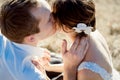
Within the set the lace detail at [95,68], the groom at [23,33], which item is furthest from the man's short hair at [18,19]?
the lace detail at [95,68]

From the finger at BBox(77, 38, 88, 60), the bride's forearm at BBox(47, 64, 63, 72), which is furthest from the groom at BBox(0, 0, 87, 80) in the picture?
the bride's forearm at BBox(47, 64, 63, 72)

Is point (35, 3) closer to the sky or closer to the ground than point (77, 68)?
closer to the sky

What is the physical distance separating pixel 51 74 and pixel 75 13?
893 mm

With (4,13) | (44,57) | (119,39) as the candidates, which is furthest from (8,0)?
(119,39)

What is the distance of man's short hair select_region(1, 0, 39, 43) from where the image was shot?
3.00 m

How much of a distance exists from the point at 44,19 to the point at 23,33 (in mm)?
183

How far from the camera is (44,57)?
11.1 feet

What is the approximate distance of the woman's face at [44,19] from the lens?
3057 millimetres

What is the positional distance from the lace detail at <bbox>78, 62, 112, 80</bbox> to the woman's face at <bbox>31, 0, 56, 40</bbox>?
1.12 ft

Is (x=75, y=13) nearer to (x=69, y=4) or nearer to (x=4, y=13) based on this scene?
(x=69, y=4)

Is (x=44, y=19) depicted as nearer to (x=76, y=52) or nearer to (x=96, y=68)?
(x=76, y=52)

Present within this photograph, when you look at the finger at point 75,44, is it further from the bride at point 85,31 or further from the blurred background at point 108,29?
the blurred background at point 108,29

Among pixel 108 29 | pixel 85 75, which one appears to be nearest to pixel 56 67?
pixel 85 75

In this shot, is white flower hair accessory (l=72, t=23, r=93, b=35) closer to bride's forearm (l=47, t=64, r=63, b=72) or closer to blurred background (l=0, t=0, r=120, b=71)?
bride's forearm (l=47, t=64, r=63, b=72)
